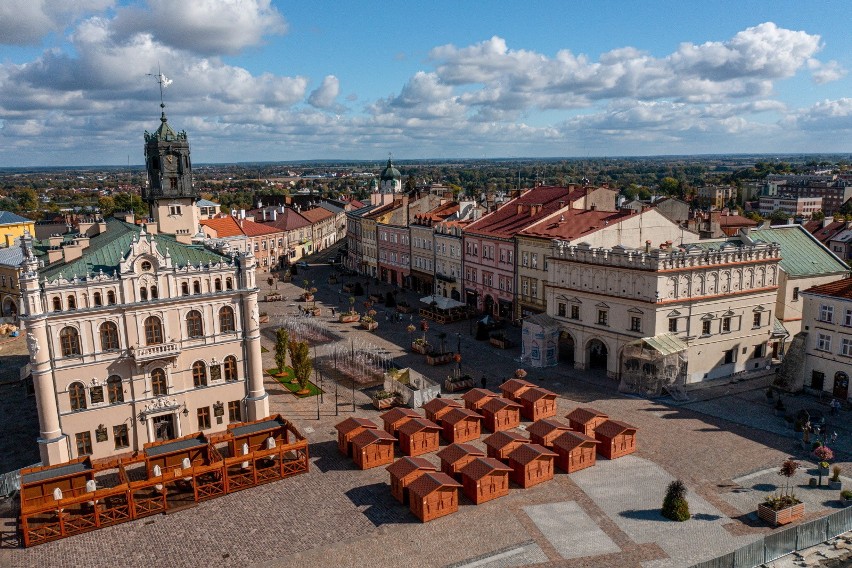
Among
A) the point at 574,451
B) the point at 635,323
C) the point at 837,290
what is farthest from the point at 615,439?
the point at 837,290

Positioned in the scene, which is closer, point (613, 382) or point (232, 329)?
point (232, 329)

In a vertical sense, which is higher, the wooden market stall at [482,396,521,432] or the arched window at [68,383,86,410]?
the arched window at [68,383,86,410]

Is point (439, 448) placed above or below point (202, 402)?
below

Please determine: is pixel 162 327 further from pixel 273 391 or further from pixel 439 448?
pixel 439 448

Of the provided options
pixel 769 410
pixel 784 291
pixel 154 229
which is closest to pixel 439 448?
pixel 769 410

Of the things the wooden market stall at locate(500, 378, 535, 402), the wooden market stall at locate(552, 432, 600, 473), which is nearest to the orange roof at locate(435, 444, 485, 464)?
the wooden market stall at locate(552, 432, 600, 473)

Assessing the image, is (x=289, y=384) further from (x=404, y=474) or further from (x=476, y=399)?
(x=404, y=474)

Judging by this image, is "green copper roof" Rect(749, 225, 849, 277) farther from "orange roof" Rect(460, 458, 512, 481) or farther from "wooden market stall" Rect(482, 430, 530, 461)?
"orange roof" Rect(460, 458, 512, 481)
